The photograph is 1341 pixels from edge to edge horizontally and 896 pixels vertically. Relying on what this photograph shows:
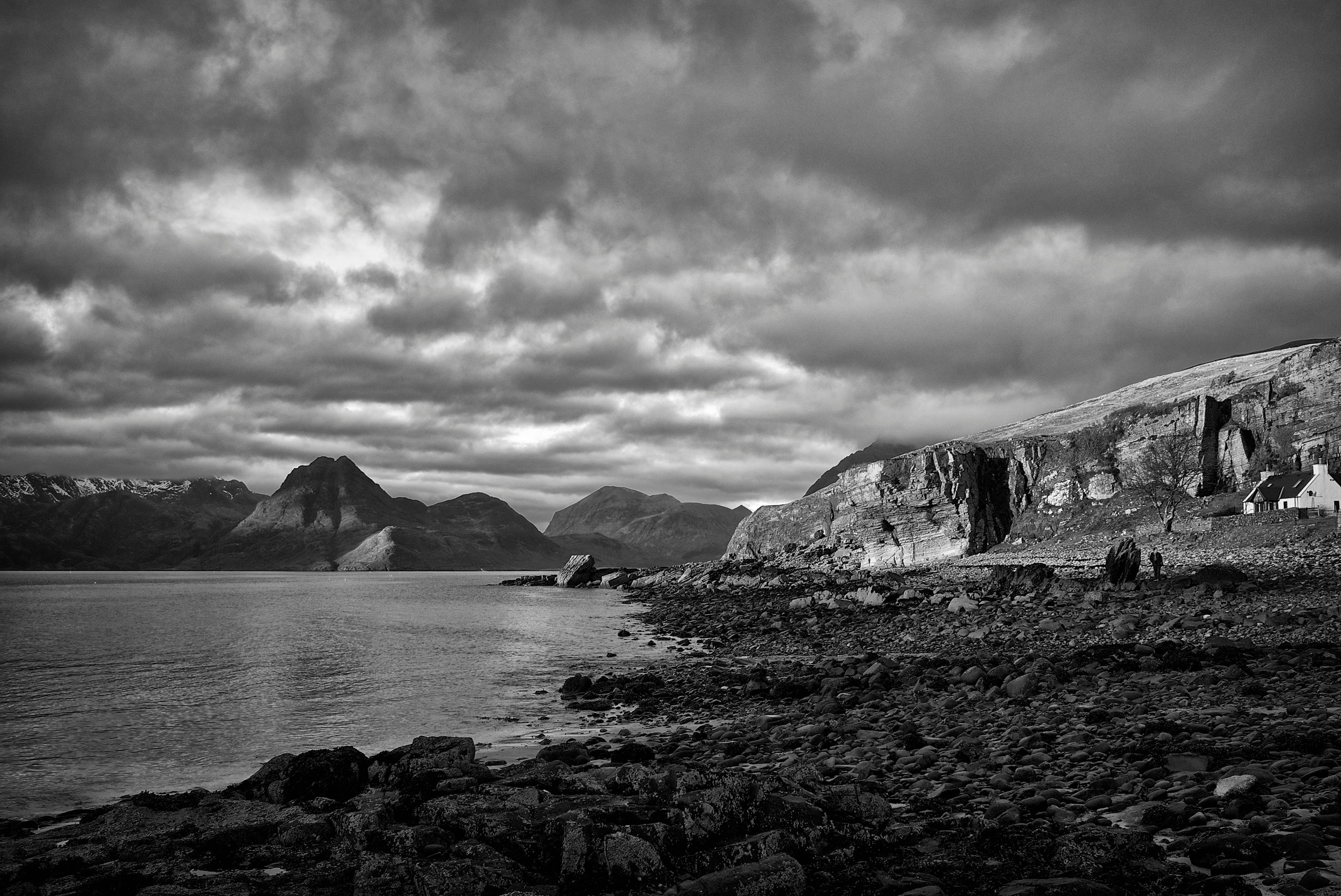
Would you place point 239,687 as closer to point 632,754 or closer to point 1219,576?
point 632,754

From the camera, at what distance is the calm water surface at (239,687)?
60.8 feet

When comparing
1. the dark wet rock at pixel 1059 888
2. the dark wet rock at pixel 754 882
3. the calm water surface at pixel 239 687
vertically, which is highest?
the dark wet rock at pixel 1059 888

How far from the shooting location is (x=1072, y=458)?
97875 millimetres

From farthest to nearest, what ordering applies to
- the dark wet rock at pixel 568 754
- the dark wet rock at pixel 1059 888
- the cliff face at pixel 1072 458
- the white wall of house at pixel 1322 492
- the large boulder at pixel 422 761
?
the cliff face at pixel 1072 458, the white wall of house at pixel 1322 492, the dark wet rock at pixel 568 754, the large boulder at pixel 422 761, the dark wet rock at pixel 1059 888

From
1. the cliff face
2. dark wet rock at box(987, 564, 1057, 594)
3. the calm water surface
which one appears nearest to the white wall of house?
the cliff face

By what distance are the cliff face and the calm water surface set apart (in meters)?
62.8

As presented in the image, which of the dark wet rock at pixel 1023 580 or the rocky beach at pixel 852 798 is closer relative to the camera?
the rocky beach at pixel 852 798

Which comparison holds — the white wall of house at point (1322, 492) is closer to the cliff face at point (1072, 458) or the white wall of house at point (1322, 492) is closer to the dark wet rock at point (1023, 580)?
the cliff face at point (1072, 458)

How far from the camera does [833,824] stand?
352 inches

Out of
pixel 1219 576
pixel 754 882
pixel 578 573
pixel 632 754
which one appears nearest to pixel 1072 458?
pixel 1219 576

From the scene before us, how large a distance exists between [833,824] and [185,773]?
16.1m

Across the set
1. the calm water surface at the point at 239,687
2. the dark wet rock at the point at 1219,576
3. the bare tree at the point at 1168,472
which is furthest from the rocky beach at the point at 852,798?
the bare tree at the point at 1168,472

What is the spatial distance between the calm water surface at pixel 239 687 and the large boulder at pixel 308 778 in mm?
3569

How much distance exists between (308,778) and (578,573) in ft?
439
